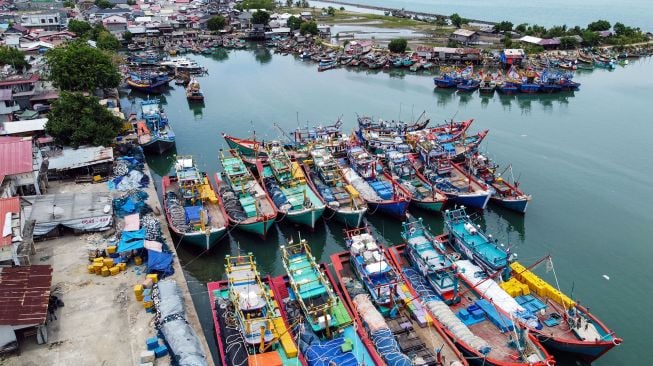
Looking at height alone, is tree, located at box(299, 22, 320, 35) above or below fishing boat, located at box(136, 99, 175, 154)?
above

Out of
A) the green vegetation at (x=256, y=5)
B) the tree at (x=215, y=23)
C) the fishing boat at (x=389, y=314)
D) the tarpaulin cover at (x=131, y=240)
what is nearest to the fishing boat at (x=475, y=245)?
the fishing boat at (x=389, y=314)

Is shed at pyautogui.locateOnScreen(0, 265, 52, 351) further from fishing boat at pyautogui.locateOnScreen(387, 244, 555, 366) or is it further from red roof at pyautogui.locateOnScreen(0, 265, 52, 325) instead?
fishing boat at pyautogui.locateOnScreen(387, 244, 555, 366)

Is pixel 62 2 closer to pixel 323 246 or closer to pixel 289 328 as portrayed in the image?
pixel 323 246

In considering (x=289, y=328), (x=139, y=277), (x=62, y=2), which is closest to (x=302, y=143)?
(x=139, y=277)

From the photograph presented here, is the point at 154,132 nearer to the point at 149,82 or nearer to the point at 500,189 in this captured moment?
the point at 149,82

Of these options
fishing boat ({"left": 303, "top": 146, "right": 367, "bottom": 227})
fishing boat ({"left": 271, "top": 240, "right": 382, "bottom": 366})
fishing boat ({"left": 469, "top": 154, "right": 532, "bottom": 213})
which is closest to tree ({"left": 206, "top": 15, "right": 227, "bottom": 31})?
fishing boat ({"left": 303, "top": 146, "right": 367, "bottom": 227})

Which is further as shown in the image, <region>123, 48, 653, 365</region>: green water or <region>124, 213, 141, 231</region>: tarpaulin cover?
<region>123, 48, 653, 365</region>: green water
